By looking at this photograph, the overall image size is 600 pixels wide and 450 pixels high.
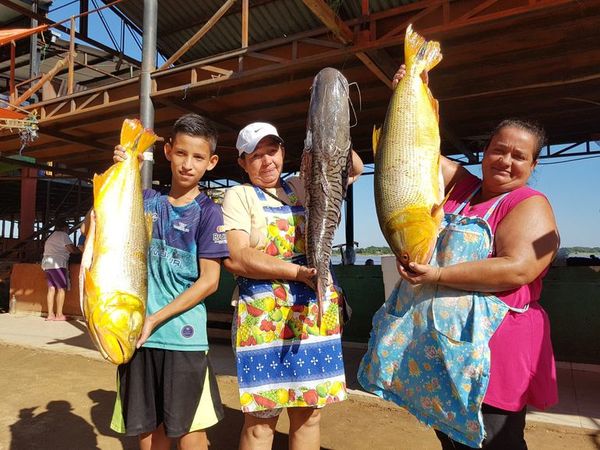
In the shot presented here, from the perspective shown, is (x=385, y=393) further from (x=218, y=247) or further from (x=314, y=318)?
(x=218, y=247)

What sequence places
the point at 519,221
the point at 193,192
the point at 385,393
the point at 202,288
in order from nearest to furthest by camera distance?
the point at 519,221 → the point at 385,393 → the point at 202,288 → the point at 193,192

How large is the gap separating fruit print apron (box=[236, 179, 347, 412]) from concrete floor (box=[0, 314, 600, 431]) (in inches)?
111

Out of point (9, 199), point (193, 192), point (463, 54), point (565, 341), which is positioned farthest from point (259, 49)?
point (9, 199)

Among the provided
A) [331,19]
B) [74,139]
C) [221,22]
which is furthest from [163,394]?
[221,22]

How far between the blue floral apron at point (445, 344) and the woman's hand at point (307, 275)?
0.38 metres

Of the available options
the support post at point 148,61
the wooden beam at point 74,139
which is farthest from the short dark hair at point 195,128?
the wooden beam at point 74,139

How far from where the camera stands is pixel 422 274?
69.8 inches

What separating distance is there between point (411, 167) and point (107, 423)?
3808 mm

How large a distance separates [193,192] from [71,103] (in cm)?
655

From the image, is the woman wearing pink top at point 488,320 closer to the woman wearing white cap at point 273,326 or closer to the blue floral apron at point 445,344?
the blue floral apron at point 445,344

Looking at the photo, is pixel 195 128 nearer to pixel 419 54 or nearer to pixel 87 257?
pixel 87 257

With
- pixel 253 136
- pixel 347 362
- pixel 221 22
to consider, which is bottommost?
pixel 347 362

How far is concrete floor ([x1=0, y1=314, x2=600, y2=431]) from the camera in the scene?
4.14 metres

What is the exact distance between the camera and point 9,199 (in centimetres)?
2369
